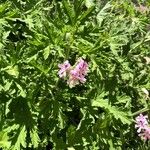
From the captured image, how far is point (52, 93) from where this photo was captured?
3486mm

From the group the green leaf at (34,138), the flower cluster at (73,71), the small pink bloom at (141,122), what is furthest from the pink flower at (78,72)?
the small pink bloom at (141,122)

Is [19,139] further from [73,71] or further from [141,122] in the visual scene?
[141,122]

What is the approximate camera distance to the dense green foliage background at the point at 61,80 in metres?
3.20

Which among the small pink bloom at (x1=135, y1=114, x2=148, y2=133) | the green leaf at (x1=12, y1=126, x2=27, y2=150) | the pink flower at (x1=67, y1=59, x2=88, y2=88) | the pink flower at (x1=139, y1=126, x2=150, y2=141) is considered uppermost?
the pink flower at (x1=67, y1=59, x2=88, y2=88)

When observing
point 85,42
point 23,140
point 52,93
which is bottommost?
point 23,140

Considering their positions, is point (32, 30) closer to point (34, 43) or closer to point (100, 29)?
point (34, 43)

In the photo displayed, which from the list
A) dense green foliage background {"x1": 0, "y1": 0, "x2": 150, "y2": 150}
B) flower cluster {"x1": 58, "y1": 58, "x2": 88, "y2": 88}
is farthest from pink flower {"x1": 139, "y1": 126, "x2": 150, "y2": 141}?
flower cluster {"x1": 58, "y1": 58, "x2": 88, "y2": 88}

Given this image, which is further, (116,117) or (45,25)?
(116,117)

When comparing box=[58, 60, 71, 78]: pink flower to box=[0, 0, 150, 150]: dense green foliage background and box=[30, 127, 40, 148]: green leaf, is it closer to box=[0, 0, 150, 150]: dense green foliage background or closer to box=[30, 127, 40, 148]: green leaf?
box=[0, 0, 150, 150]: dense green foliage background

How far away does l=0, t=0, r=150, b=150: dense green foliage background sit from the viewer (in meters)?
3.20

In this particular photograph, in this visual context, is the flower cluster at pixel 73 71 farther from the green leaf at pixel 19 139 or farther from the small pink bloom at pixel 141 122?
the small pink bloom at pixel 141 122

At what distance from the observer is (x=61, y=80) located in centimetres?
353

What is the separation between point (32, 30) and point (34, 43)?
118 mm

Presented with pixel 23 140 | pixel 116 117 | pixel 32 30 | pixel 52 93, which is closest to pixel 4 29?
pixel 32 30
